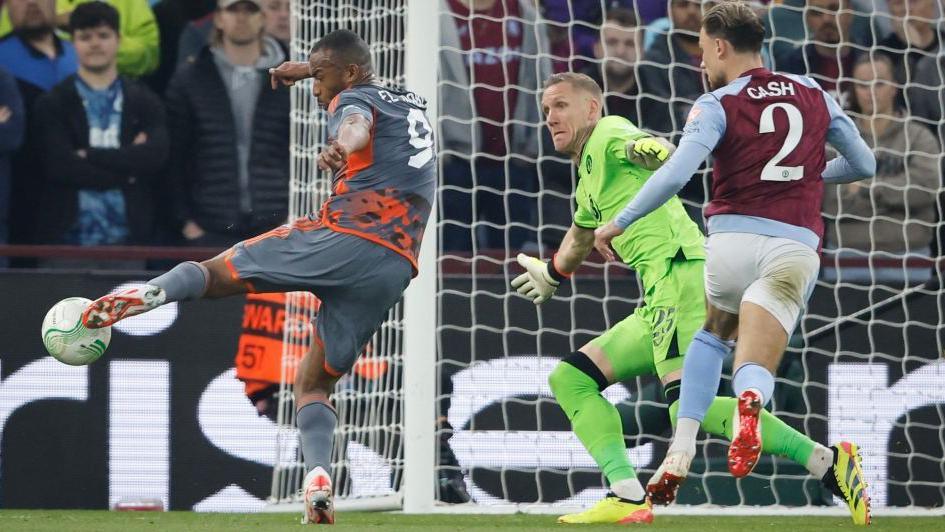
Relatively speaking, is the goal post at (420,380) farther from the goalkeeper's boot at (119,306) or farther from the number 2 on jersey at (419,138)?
the goalkeeper's boot at (119,306)

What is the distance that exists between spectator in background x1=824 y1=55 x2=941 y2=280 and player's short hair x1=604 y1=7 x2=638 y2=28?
1.39m

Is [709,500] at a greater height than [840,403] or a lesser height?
lesser

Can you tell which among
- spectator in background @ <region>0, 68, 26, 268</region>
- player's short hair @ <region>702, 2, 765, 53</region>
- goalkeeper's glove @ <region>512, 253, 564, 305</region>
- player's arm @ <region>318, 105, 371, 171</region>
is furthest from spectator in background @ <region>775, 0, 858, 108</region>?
spectator in background @ <region>0, 68, 26, 268</region>

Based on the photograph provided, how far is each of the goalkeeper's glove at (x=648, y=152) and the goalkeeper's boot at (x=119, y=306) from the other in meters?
1.95

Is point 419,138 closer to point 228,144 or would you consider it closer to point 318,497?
point 318,497

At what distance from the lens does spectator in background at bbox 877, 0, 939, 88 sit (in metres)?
9.51

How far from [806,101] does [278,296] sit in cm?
381

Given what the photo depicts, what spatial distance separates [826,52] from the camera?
30.5 feet

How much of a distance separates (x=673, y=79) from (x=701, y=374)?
12.5 feet

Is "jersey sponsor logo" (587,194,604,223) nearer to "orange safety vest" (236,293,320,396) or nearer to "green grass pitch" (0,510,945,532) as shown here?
"green grass pitch" (0,510,945,532)

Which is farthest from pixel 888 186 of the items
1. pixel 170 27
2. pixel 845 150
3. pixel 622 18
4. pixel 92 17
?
pixel 92 17

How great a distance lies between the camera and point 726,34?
5594mm

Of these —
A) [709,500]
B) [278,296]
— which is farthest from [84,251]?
[709,500]

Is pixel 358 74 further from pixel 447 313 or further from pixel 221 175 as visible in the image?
pixel 221 175
